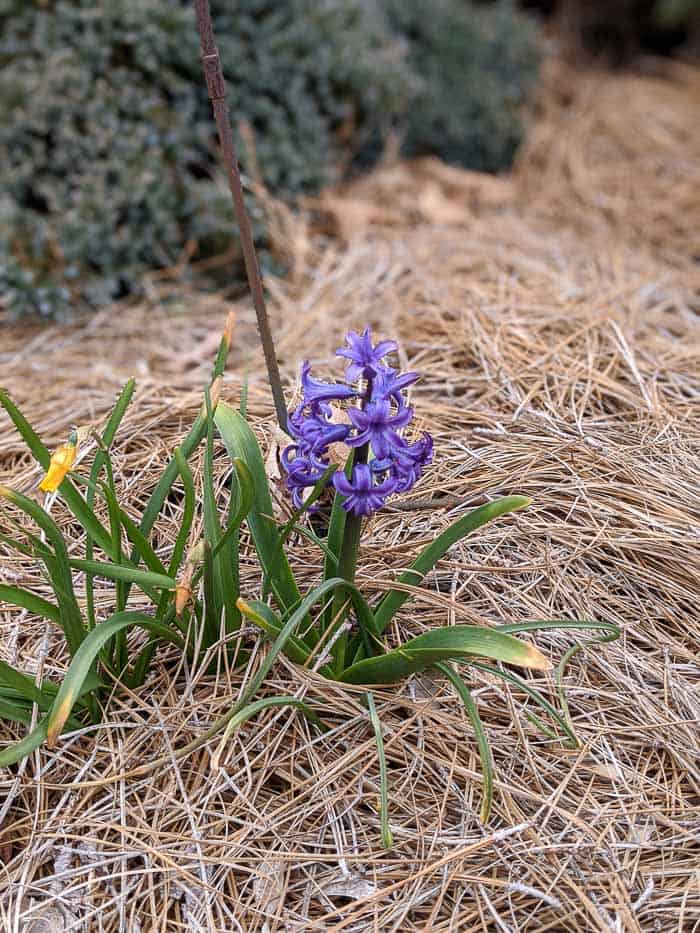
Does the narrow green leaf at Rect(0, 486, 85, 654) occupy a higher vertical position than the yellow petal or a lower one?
lower

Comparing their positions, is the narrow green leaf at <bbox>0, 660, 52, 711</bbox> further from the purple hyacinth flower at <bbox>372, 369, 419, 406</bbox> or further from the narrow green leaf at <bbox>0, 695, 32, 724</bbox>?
the purple hyacinth flower at <bbox>372, 369, 419, 406</bbox>

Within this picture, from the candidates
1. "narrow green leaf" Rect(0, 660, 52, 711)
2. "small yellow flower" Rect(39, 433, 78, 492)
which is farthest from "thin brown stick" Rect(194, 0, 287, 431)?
"narrow green leaf" Rect(0, 660, 52, 711)

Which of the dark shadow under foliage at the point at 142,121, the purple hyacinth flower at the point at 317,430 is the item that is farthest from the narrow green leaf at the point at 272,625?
the dark shadow under foliage at the point at 142,121

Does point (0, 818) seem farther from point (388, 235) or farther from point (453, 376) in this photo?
point (388, 235)

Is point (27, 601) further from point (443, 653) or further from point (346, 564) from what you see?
point (443, 653)

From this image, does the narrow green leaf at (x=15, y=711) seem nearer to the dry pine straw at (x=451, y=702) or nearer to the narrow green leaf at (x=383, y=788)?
the dry pine straw at (x=451, y=702)

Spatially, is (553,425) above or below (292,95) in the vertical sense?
below

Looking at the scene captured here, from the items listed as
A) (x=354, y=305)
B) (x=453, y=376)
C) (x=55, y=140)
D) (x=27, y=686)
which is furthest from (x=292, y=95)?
(x=27, y=686)
